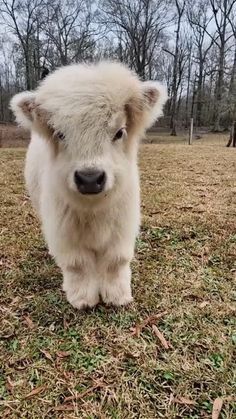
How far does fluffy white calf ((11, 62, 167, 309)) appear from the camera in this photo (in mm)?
1895

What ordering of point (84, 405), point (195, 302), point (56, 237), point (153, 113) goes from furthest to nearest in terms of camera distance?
point (195, 302) → point (56, 237) → point (153, 113) → point (84, 405)

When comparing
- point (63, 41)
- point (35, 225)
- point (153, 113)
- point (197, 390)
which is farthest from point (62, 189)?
point (63, 41)

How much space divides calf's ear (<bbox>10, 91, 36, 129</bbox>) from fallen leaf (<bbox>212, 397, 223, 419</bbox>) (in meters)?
1.84

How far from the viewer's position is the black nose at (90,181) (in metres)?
1.86

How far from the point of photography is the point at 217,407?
181cm

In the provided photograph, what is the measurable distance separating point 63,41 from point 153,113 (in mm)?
30168

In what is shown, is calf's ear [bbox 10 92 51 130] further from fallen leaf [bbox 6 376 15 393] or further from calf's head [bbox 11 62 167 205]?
fallen leaf [bbox 6 376 15 393]

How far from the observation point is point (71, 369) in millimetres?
2084

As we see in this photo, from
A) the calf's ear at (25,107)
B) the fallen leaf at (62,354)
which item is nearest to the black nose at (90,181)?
the calf's ear at (25,107)

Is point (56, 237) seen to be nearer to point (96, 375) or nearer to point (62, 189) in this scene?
point (62, 189)

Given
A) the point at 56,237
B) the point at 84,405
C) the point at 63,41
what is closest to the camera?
the point at 84,405

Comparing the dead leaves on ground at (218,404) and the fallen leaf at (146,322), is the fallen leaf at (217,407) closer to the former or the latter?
the dead leaves on ground at (218,404)

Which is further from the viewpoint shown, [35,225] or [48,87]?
[35,225]

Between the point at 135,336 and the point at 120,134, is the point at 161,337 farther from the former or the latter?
the point at 120,134
